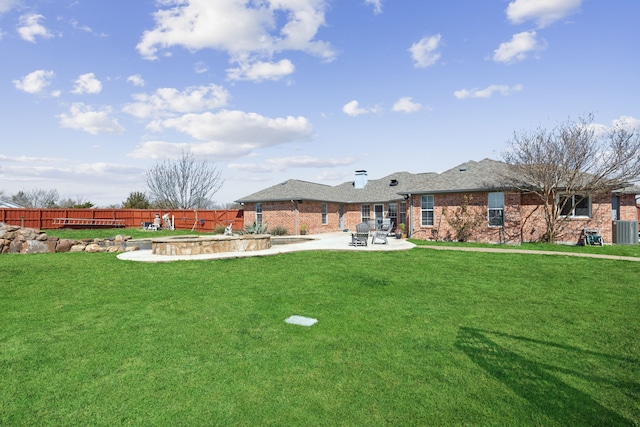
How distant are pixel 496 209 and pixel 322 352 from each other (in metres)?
16.8

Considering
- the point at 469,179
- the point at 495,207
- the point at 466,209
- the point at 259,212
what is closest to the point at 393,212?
the point at 469,179

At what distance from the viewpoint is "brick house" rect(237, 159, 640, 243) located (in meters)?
16.8

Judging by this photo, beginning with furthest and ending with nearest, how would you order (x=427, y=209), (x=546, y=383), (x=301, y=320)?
(x=427, y=209) < (x=301, y=320) < (x=546, y=383)

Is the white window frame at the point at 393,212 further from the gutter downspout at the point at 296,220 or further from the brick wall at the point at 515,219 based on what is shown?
the gutter downspout at the point at 296,220

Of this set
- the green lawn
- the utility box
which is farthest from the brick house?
the green lawn

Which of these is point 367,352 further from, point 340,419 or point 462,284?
point 462,284

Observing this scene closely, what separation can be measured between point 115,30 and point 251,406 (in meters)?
14.8

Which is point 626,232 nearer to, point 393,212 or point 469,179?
point 469,179

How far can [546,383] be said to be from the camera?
3.43 m

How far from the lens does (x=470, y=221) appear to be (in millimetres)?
18422

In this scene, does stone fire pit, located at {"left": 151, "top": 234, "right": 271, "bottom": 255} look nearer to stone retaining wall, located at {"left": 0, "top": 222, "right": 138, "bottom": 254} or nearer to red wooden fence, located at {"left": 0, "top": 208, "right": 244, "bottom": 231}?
stone retaining wall, located at {"left": 0, "top": 222, "right": 138, "bottom": 254}

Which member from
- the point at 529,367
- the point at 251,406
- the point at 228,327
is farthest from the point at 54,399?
the point at 529,367

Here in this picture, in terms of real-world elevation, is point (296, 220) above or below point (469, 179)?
below

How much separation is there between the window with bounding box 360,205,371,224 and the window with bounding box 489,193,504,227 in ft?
37.3
